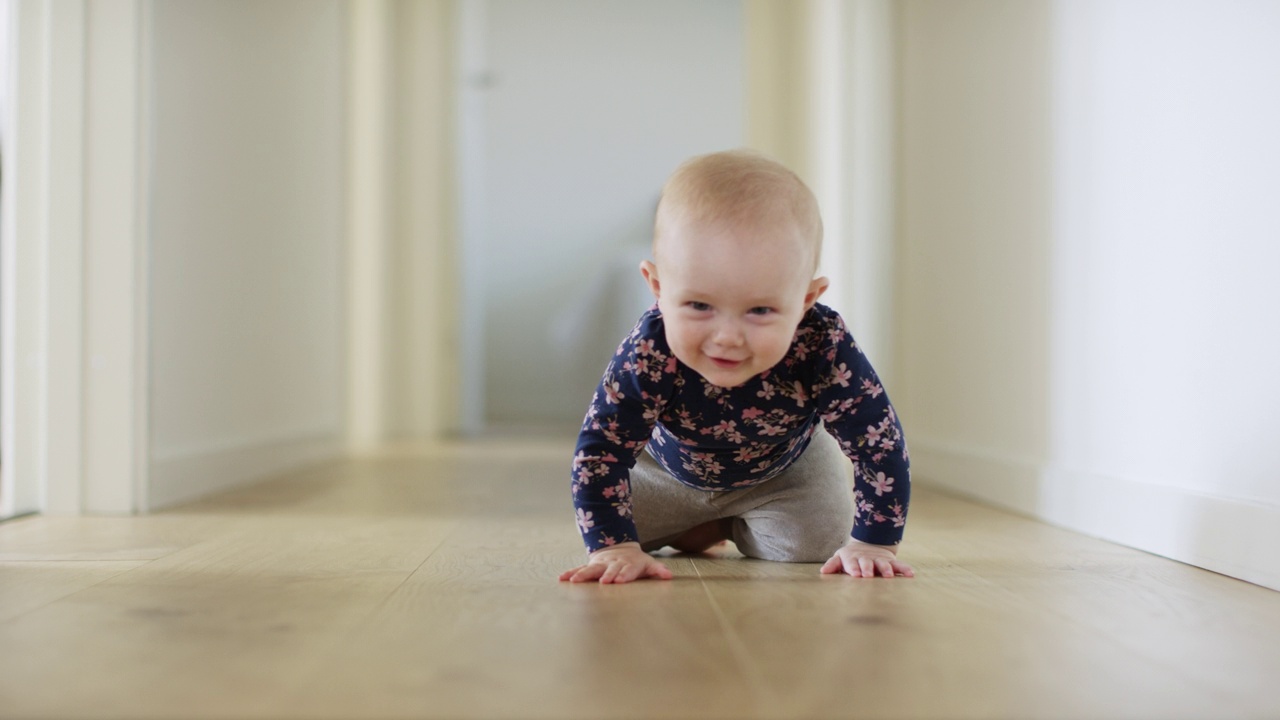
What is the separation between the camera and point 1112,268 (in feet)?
4.64

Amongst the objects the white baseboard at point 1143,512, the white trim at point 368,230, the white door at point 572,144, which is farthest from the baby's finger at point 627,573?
the white door at point 572,144

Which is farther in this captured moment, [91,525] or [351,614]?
[91,525]

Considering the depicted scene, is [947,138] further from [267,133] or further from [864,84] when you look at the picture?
[267,133]

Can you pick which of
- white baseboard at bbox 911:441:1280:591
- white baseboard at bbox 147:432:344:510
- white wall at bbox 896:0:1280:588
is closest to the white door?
white baseboard at bbox 147:432:344:510

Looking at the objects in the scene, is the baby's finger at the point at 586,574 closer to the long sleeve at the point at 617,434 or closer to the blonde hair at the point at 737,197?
the long sleeve at the point at 617,434

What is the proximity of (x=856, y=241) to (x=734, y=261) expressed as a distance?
156cm

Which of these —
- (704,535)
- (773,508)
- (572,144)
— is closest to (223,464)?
(704,535)

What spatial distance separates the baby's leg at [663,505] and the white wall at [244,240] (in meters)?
0.85

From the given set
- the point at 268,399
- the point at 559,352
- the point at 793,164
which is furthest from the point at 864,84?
the point at 559,352

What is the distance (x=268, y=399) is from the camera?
2.40m

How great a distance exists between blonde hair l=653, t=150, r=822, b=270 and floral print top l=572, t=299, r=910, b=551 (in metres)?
0.11

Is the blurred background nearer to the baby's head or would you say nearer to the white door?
the baby's head

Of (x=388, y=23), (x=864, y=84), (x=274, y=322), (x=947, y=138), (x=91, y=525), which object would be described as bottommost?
(x=91, y=525)

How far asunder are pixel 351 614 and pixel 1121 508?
0.96 metres
